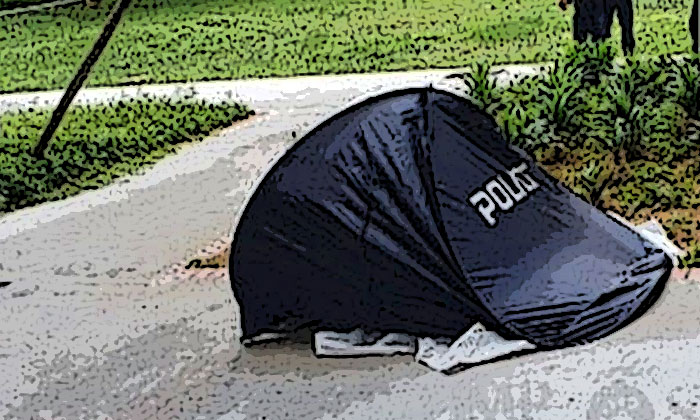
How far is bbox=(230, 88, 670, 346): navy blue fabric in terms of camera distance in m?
5.74

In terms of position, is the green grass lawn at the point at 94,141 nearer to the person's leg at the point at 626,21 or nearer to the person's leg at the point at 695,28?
the person's leg at the point at 626,21

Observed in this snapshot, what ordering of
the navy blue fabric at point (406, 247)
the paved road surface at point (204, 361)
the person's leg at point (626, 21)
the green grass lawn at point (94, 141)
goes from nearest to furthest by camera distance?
the paved road surface at point (204, 361) → the navy blue fabric at point (406, 247) → the green grass lawn at point (94, 141) → the person's leg at point (626, 21)

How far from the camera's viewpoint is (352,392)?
5.25 m

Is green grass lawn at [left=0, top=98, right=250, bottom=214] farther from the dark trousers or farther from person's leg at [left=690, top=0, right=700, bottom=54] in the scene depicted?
person's leg at [left=690, top=0, right=700, bottom=54]

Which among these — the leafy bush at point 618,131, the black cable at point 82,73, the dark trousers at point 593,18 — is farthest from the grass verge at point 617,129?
the black cable at point 82,73

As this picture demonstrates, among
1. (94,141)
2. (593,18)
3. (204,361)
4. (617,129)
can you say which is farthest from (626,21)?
(204,361)

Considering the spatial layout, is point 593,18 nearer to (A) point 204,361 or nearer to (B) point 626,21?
(B) point 626,21

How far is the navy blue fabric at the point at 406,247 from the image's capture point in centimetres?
574

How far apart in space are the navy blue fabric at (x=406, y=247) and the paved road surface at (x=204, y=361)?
20 centimetres

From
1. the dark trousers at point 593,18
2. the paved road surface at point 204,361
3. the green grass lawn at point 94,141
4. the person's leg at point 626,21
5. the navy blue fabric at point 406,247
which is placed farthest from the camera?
the person's leg at point 626,21

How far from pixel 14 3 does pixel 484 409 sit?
1972cm

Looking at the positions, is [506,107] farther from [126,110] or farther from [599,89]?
[126,110]

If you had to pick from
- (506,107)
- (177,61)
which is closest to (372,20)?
(177,61)

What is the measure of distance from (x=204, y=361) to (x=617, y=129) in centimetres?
412
